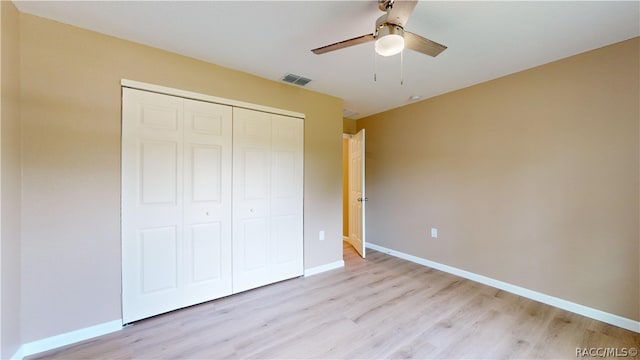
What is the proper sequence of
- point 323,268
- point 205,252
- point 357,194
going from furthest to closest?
point 357,194
point 323,268
point 205,252

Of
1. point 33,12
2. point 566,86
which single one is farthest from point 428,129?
point 33,12

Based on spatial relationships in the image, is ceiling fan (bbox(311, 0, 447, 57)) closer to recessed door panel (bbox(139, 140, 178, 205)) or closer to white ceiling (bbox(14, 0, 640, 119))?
white ceiling (bbox(14, 0, 640, 119))

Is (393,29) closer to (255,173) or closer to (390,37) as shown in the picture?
(390,37)

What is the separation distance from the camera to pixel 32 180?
179 centimetres

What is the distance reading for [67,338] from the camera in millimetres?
1890

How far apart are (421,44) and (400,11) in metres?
0.38

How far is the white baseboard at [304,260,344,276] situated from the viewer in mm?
3265

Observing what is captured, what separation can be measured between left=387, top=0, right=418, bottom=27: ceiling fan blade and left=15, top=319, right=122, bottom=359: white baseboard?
307cm

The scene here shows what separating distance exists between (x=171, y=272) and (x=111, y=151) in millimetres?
1193

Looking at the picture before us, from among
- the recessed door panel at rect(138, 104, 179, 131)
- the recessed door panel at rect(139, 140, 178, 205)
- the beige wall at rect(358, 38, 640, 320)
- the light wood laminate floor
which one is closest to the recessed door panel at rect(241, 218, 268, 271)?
the light wood laminate floor

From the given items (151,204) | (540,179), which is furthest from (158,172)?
(540,179)

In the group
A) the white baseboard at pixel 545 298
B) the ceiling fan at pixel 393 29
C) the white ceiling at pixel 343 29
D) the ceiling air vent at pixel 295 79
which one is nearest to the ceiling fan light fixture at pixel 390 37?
the ceiling fan at pixel 393 29

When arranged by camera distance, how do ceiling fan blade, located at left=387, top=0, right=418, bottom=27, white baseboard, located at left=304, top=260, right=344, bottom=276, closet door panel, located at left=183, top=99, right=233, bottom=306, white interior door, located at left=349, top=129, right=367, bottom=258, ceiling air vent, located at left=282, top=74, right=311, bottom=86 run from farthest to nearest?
white interior door, located at left=349, top=129, right=367, bottom=258 < white baseboard, located at left=304, top=260, right=344, bottom=276 < ceiling air vent, located at left=282, top=74, right=311, bottom=86 < closet door panel, located at left=183, top=99, right=233, bottom=306 < ceiling fan blade, located at left=387, top=0, right=418, bottom=27

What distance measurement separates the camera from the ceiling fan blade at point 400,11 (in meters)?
1.33
